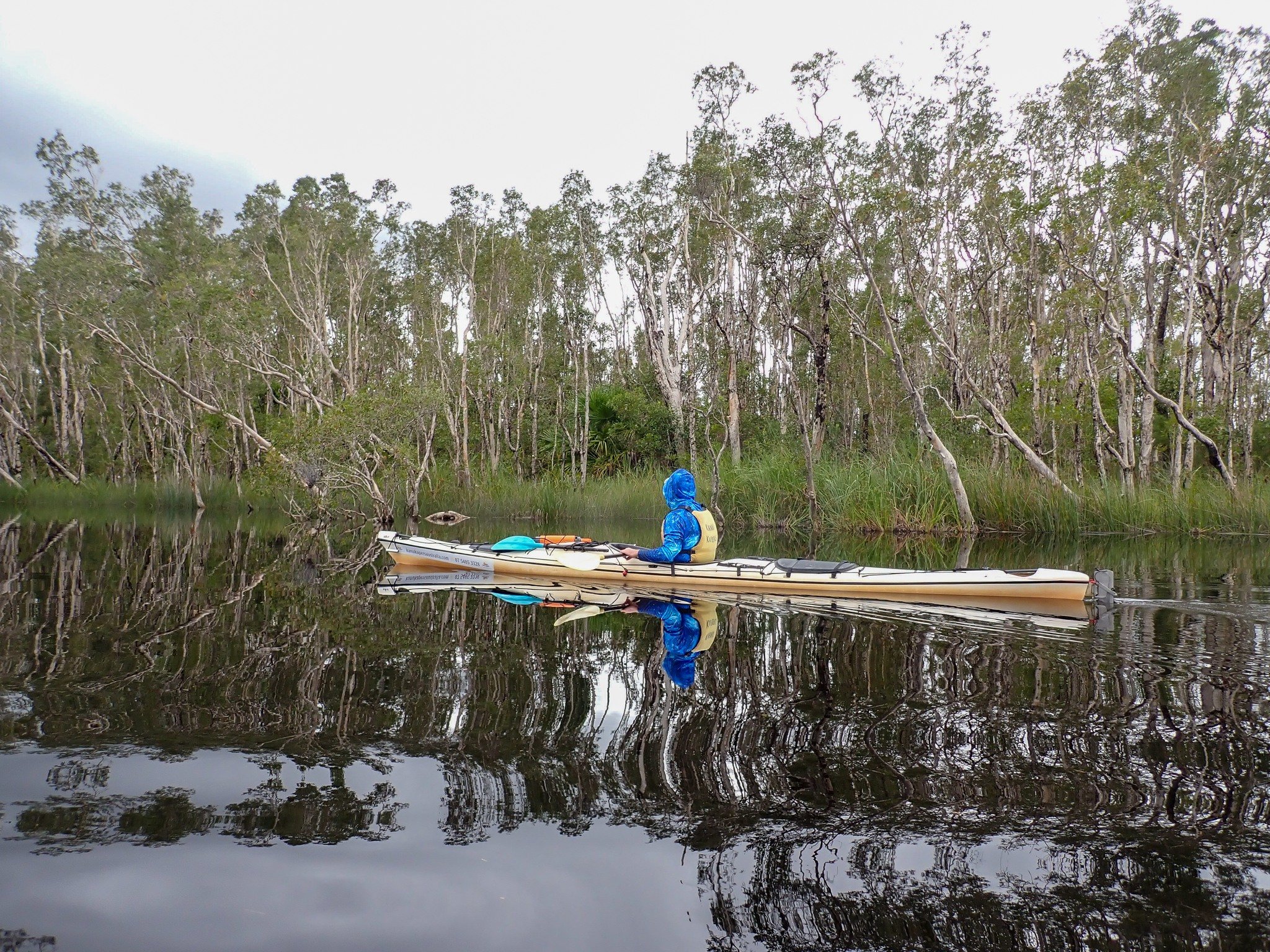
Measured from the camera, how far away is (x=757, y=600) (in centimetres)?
770

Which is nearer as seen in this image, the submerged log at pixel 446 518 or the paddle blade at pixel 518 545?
the paddle blade at pixel 518 545

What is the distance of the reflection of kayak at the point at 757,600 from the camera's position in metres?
6.79

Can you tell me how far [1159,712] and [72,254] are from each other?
31534 millimetres

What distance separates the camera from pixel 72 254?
86.4 ft

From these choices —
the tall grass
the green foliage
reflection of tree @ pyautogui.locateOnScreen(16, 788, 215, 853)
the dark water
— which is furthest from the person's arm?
the tall grass

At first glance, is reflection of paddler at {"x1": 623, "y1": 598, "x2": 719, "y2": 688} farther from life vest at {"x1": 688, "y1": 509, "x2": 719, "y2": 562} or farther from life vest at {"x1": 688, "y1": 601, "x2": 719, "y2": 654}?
life vest at {"x1": 688, "y1": 509, "x2": 719, "y2": 562}

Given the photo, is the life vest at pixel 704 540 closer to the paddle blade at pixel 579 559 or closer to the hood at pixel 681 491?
the hood at pixel 681 491

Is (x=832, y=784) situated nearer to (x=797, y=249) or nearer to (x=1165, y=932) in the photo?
(x=1165, y=932)

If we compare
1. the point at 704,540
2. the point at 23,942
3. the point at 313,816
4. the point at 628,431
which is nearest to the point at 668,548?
the point at 704,540

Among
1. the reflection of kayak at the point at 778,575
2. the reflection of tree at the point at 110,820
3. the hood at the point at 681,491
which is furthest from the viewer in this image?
the hood at the point at 681,491

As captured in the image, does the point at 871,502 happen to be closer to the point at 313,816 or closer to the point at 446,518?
the point at 446,518

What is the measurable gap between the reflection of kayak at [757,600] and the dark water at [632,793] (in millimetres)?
990

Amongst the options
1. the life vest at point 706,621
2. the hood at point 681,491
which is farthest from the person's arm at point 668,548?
the life vest at point 706,621

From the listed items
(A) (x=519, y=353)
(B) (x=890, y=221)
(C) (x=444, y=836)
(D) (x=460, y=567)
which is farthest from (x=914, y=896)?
(A) (x=519, y=353)
